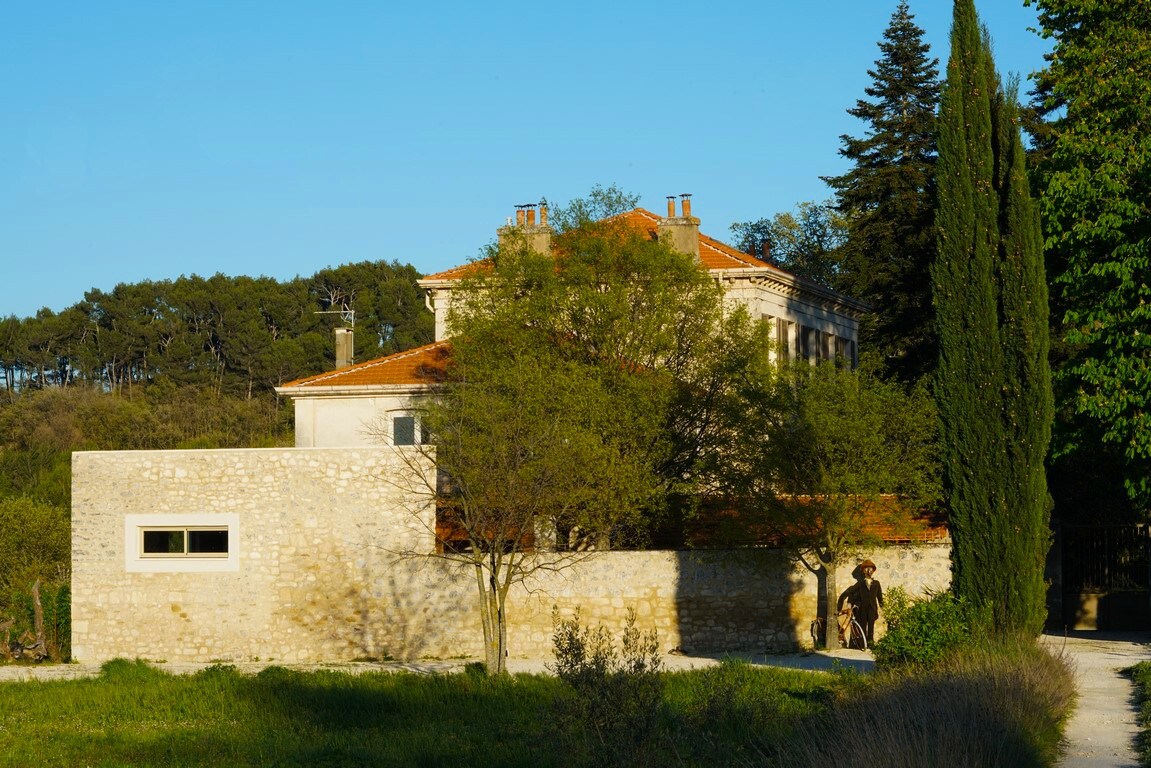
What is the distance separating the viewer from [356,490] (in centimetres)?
2570

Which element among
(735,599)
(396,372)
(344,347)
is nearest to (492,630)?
(735,599)

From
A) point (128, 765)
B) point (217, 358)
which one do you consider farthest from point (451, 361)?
point (217, 358)

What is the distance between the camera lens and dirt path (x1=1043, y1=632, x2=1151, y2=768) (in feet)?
39.5

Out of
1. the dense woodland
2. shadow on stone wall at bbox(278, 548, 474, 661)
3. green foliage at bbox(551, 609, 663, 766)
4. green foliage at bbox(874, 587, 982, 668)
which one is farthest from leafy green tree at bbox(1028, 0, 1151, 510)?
the dense woodland

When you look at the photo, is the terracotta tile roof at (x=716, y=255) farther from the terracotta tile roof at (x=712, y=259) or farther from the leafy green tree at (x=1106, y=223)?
the leafy green tree at (x=1106, y=223)

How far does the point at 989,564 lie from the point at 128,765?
1140cm

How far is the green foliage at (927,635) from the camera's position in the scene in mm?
16219

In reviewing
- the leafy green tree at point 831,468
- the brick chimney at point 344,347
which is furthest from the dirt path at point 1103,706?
the brick chimney at point 344,347

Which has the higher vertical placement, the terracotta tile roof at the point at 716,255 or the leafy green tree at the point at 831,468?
the terracotta tile roof at the point at 716,255

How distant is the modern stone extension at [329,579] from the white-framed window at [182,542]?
0.13 feet

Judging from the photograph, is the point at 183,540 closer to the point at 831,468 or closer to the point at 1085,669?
the point at 831,468

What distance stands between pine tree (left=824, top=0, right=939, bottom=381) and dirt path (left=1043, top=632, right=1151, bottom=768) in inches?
544

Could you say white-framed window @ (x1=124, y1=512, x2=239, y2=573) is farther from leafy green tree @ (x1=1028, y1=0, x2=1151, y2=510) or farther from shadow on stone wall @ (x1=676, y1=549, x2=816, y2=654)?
leafy green tree @ (x1=1028, y1=0, x2=1151, y2=510)

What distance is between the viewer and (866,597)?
80.3ft
